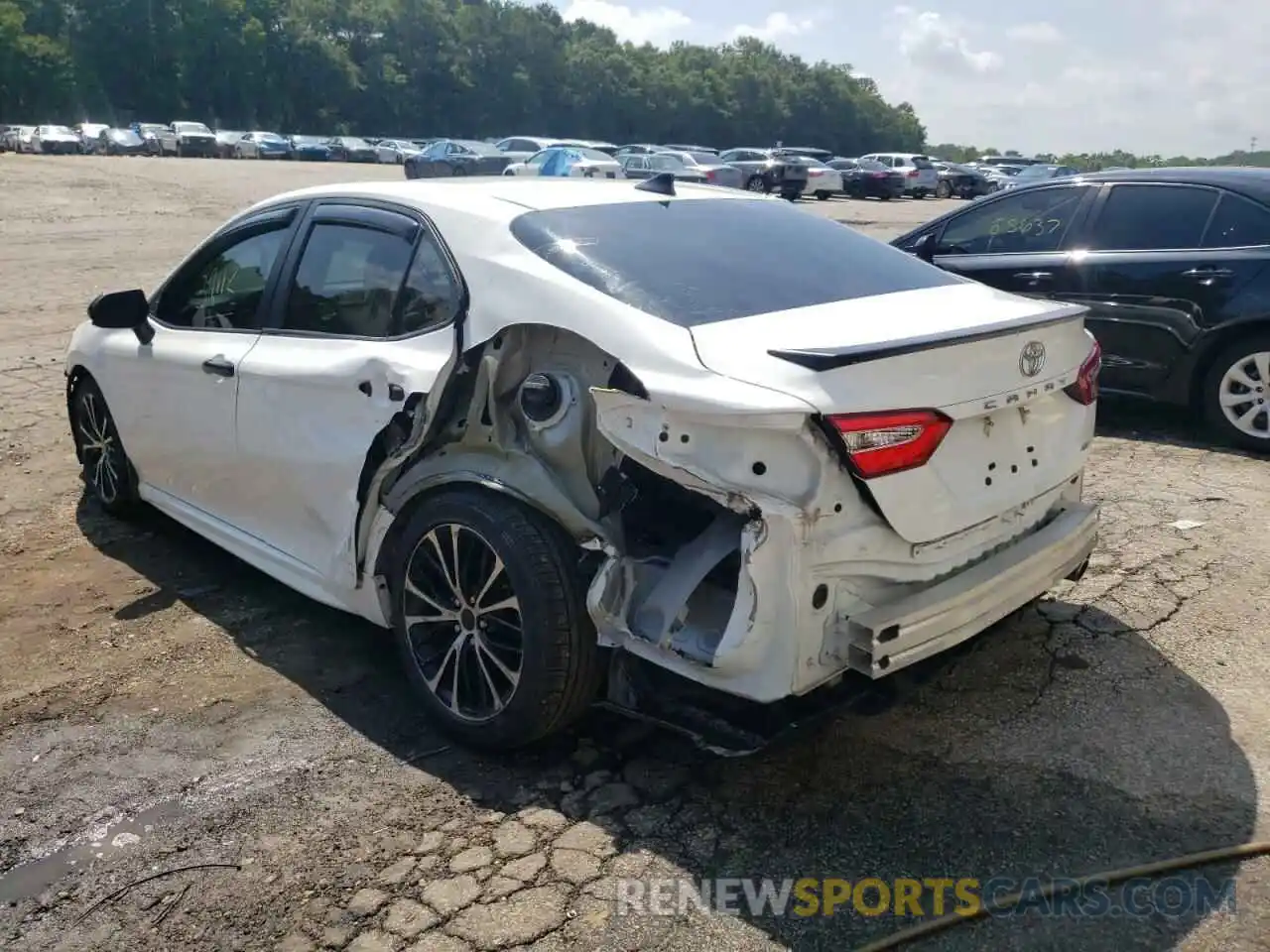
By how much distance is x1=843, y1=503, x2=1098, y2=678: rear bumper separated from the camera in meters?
2.82

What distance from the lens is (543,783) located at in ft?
10.7

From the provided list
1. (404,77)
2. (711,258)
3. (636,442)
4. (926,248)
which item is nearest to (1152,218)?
(926,248)

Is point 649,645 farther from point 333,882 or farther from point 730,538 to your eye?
point 333,882

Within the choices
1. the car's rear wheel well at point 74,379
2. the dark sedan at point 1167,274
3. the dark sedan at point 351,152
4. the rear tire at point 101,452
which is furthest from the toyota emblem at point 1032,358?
the dark sedan at point 351,152

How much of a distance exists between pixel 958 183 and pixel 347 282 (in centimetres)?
4157

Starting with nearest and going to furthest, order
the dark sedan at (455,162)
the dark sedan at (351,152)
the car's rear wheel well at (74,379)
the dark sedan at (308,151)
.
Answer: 1. the car's rear wheel well at (74,379)
2. the dark sedan at (455,162)
3. the dark sedan at (308,151)
4. the dark sedan at (351,152)

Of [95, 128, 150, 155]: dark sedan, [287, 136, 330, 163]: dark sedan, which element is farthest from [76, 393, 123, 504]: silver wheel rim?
[287, 136, 330, 163]: dark sedan

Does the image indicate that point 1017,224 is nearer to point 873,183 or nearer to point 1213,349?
point 1213,349

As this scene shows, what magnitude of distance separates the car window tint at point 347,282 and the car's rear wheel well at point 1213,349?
491cm

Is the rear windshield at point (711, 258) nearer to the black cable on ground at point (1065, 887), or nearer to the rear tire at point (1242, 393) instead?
the black cable on ground at point (1065, 887)

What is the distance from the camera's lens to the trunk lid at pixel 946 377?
9.20 feet

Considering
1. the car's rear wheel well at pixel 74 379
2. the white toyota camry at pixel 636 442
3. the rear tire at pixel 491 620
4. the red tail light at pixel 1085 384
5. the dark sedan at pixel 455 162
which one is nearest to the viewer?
the white toyota camry at pixel 636 442

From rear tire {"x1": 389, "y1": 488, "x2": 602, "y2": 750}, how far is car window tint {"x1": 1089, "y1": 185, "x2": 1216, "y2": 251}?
16.9ft

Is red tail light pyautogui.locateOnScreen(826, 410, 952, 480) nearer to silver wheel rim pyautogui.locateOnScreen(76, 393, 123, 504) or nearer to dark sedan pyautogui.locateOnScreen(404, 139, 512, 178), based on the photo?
silver wheel rim pyautogui.locateOnScreen(76, 393, 123, 504)
